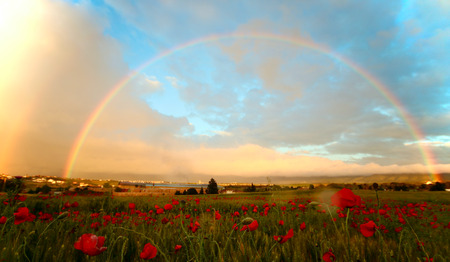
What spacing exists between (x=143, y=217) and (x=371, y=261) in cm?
542

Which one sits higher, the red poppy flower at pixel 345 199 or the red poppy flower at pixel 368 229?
the red poppy flower at pixel 345 199

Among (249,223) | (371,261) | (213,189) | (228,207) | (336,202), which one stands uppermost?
(336,202)

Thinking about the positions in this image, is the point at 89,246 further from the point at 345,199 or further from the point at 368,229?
the point at 368,229

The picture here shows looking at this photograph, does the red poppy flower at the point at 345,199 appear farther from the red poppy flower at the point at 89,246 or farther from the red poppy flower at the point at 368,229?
the red poppy flower at the point at 89,246

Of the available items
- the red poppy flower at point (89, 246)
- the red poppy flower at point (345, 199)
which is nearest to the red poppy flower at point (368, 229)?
the red poppy flower at point (345, 199)

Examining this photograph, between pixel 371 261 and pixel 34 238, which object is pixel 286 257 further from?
pixel 34 238

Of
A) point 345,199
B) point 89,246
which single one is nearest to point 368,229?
point 345,199

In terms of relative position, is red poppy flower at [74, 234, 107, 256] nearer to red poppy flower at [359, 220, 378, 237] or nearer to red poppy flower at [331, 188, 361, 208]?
red poppy flower at [331, 188, 361, 208]

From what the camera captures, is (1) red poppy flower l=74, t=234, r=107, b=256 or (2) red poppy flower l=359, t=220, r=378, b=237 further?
(2) red poppy flower l=359, t=220, r=378, b=237

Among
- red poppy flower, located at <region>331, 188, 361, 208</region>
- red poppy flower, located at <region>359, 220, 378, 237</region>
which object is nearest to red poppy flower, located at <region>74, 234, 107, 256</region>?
red poppy flower, located at <region>331, 188, 361, 208</region>

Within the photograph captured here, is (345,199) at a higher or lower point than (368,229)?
higher

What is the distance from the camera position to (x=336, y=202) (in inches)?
76.0

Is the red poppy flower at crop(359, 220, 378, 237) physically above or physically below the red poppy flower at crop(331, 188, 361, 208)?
below

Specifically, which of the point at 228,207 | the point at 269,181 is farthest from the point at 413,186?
the point at 269,181
